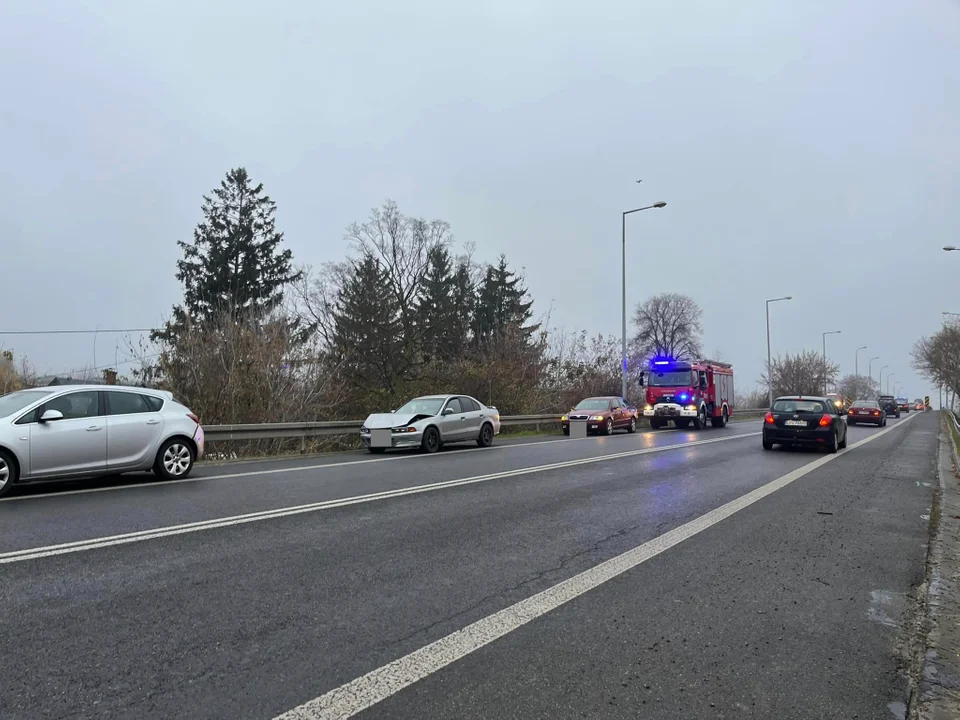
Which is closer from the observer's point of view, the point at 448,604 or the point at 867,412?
the point at 448,604

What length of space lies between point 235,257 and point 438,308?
1361 centimetres

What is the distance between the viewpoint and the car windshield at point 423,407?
55.1 feet

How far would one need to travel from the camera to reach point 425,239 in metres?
42.5

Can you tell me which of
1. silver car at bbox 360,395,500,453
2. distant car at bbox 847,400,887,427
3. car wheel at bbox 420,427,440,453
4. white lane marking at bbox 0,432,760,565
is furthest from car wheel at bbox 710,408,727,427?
white lane marking at bbox 0,432,760,565

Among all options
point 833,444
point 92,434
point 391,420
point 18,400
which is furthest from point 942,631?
→ point 833,444

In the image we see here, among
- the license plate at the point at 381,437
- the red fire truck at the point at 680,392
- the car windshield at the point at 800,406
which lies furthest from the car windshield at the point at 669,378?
the license plate at the point at 381,437

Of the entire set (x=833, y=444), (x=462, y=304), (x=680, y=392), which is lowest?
(x=833, y=444)

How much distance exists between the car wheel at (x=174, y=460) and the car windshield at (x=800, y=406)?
14577mm

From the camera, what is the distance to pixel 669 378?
95.9ft

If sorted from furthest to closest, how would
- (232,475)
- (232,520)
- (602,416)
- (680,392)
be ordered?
(680,392)
(602,416)
(232,475)
(232,520)

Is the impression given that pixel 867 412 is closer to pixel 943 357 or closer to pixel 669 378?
pixel 669 378

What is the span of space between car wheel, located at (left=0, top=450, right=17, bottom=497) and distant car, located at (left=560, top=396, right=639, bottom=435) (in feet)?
61.1

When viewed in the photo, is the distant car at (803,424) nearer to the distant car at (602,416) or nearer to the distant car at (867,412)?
the distant car at (602,416)

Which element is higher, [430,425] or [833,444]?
[430,425]
